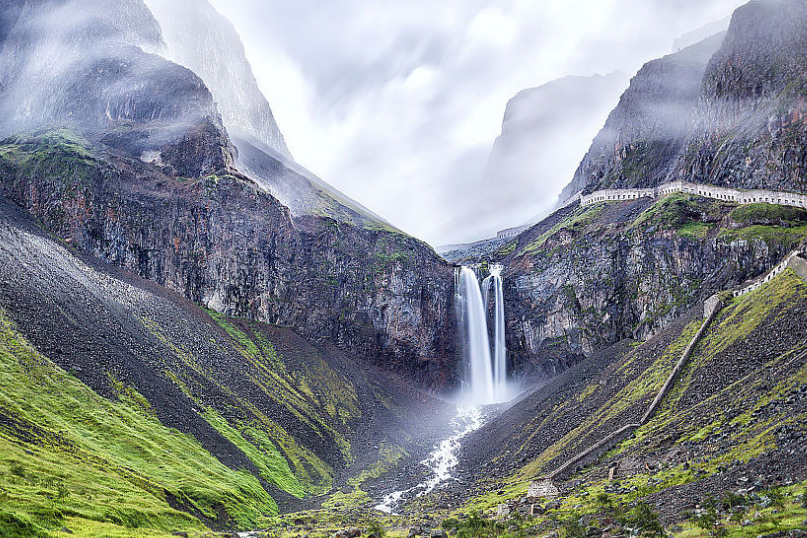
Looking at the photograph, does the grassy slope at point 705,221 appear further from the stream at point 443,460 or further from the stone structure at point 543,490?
the stone structure at point 543,490

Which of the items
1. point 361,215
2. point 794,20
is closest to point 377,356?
point 361,215

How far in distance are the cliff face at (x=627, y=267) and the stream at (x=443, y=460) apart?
25.4 meters

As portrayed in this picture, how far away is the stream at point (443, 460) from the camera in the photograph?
2709 inches

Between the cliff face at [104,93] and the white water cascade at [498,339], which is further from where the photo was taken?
the cliff face at [104,93]

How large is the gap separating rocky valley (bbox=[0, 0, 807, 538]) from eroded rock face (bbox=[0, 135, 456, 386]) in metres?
0.64

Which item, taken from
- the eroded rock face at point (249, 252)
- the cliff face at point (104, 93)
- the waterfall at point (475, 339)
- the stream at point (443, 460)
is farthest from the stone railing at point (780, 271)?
the cliff face at point (104, 93)

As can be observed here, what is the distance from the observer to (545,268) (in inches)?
5463

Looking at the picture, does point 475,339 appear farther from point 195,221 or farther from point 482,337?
point 195,221

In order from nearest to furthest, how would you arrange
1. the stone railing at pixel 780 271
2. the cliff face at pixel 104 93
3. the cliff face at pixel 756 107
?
the stone railing at pixel 780 271 → the cliff face at pixel 756 107 → the cliff face at pixel 104 93

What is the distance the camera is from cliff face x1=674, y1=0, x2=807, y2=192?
104 m

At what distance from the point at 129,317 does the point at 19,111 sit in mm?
133472

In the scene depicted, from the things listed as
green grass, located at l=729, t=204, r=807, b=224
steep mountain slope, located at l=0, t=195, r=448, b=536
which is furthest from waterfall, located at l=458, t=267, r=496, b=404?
green grass, located at l=729, t=204, r=807, b=224

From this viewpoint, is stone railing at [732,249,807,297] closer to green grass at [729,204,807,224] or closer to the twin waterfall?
green grass at [729,204,807,224]

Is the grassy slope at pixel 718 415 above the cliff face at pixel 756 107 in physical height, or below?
below
